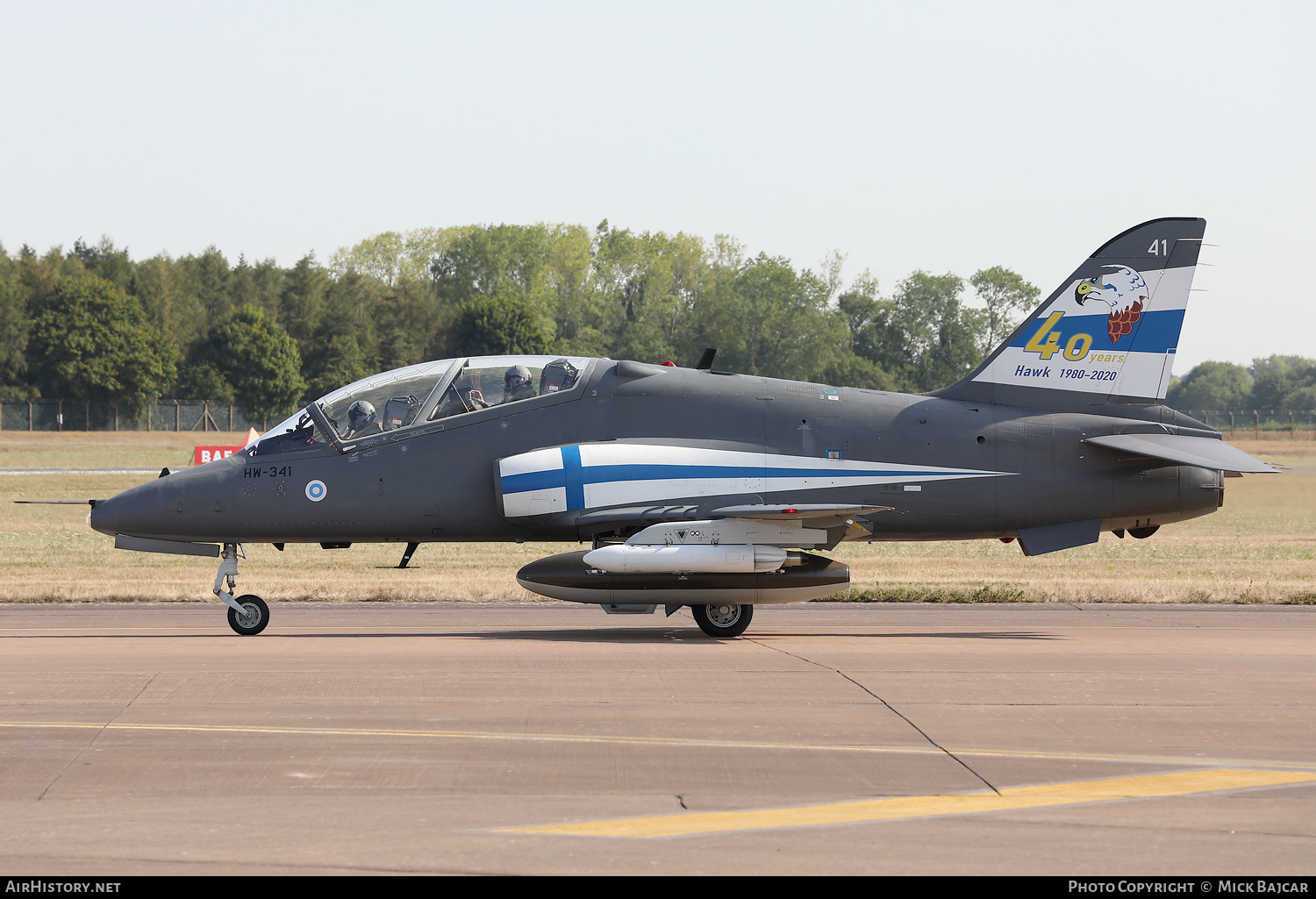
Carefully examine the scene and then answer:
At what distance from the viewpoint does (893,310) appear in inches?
4454

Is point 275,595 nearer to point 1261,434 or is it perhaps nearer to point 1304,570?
point 1304,570

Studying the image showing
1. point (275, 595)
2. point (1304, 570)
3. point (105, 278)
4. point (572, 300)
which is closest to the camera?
point (275, 595)

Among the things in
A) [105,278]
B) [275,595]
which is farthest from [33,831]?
[105,278]

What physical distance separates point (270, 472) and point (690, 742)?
7.72 m

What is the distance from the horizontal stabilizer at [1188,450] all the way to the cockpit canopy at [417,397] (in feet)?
21.3

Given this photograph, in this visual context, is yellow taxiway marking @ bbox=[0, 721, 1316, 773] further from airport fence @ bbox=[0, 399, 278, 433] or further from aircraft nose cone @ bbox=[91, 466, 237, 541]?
airport fence @ bbox=[0, 399, 278, 433]

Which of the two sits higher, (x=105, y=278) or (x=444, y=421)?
(x=105, y=278)

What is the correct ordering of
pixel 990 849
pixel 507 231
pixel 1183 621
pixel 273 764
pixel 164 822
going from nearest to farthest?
pixel 990 849 < pixel 164 822 < pixel 273 764 < pixel 1183 621 < pixel 507 231

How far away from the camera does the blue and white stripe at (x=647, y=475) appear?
47.8 feet

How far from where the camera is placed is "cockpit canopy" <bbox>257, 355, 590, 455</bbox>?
49.1 feet

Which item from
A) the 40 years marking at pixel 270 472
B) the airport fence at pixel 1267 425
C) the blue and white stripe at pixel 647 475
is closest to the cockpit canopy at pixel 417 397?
the 40 years marking at pixel 270 472

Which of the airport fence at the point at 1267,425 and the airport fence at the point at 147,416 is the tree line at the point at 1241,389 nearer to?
the airport fence at the point at 1267,425

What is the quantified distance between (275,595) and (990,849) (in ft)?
49.4

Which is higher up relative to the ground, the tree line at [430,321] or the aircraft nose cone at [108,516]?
the tree line at [430,321]
